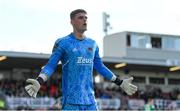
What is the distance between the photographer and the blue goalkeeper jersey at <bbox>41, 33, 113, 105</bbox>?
21.0 feet

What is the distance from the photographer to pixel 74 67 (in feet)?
21.1

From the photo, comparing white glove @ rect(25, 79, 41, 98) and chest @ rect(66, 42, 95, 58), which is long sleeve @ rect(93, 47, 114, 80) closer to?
chest @ rect(66, 42, 95, 58)

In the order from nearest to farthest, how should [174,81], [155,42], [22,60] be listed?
1. [22,60]
2. [174,81]
3. [155,42]

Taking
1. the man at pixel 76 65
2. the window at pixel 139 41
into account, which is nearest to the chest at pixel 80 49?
the man at pixel 76 65

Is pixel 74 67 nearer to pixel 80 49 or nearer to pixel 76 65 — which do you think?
pixel 76 65

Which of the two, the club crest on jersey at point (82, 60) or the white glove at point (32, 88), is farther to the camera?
the club crest on jersey at point (82, 60)

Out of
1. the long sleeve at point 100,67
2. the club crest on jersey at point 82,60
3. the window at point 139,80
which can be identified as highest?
the club crest on jersey at point 82,60

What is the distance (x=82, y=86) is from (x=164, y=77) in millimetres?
34287

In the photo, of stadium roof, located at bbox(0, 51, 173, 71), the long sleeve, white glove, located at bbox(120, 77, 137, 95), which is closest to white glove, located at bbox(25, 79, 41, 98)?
the long sleeve

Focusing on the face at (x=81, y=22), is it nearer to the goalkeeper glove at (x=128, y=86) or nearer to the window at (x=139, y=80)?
the goalkeeper glove at (x=128, y=86)

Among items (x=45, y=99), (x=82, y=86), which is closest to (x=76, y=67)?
(x=82, y=86)

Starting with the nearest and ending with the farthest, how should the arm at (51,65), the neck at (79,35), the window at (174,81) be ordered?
the arm at (51,65) < the neck at (79,35) < the window at (174,81)

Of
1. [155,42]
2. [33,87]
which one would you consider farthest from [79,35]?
[155,42]

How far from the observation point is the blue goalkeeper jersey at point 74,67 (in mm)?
6395
